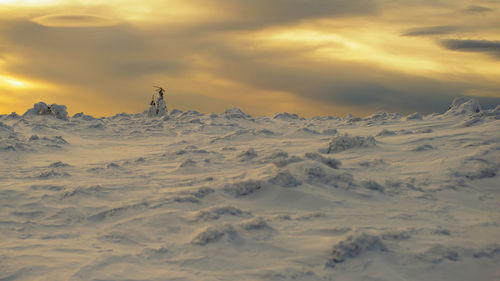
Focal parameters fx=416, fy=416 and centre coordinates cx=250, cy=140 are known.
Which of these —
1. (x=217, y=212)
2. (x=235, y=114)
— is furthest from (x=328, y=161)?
(x=235, y=114)

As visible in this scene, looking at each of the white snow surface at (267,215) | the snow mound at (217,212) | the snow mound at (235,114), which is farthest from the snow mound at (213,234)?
the snow mound at (235,114)

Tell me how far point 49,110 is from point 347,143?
871 inches

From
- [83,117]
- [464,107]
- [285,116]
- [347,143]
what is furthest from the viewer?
[83,117]

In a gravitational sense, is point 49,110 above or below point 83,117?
above

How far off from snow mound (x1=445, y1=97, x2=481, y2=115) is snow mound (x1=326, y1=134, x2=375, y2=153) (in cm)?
799

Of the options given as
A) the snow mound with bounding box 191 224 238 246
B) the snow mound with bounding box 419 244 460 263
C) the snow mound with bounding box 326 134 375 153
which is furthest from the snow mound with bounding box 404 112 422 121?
the snow mound with bounding box 191 224 238 246

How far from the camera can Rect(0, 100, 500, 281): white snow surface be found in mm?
4281

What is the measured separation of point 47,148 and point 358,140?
419 inches

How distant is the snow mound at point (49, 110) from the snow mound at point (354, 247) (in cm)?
2515

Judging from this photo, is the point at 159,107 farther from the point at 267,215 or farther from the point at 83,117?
→ the point at 267,215

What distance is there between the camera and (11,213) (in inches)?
253

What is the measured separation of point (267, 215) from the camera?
577cm

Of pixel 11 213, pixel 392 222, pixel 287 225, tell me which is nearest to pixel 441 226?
pixel 392 222

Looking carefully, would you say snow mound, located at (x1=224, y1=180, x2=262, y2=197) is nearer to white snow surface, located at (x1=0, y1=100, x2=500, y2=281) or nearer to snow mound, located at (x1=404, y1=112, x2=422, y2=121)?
white snow surface, located at (x1=0, y1=100, x2=500, y2=281)
